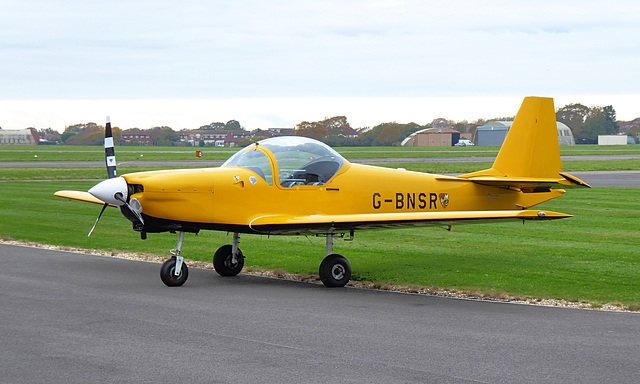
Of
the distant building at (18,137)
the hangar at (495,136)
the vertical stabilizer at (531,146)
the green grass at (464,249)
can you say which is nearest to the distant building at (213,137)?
the distant building at (18,137)

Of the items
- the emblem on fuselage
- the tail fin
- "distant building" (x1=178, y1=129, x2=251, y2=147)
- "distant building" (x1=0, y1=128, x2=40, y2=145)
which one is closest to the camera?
the emblem on fuselage

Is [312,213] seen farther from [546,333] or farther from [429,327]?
[546,333]

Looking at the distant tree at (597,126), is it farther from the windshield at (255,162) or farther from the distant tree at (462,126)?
the windshield at (255,162)

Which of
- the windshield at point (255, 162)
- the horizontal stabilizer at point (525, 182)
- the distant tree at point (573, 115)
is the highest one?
the distant tree at point (573, 115)

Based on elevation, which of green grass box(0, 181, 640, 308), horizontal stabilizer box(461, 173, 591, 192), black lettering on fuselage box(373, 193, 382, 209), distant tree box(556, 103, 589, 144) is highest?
distant tree box(556, 103, 589, 144)

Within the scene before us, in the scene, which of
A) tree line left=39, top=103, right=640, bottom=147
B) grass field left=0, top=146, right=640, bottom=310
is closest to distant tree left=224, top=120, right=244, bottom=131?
tree line left=39, top=103, right=640, bottom=147

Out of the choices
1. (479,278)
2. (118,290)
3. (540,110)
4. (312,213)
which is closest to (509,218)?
(479,278)

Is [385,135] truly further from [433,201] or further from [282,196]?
[282,196]

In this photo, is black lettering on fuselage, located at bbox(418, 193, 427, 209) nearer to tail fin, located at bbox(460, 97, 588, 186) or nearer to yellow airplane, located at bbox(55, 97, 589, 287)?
yellow airplane, located at bbox(55, 97, 589, 287)

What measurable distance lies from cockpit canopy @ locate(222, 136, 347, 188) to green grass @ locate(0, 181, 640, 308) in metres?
2.02

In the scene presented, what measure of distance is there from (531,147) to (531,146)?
21 mm

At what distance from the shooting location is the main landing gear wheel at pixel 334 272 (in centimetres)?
1216

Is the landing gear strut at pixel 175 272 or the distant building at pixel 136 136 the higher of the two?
the distant building at pixel 136 136

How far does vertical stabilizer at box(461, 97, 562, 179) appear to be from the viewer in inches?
592
